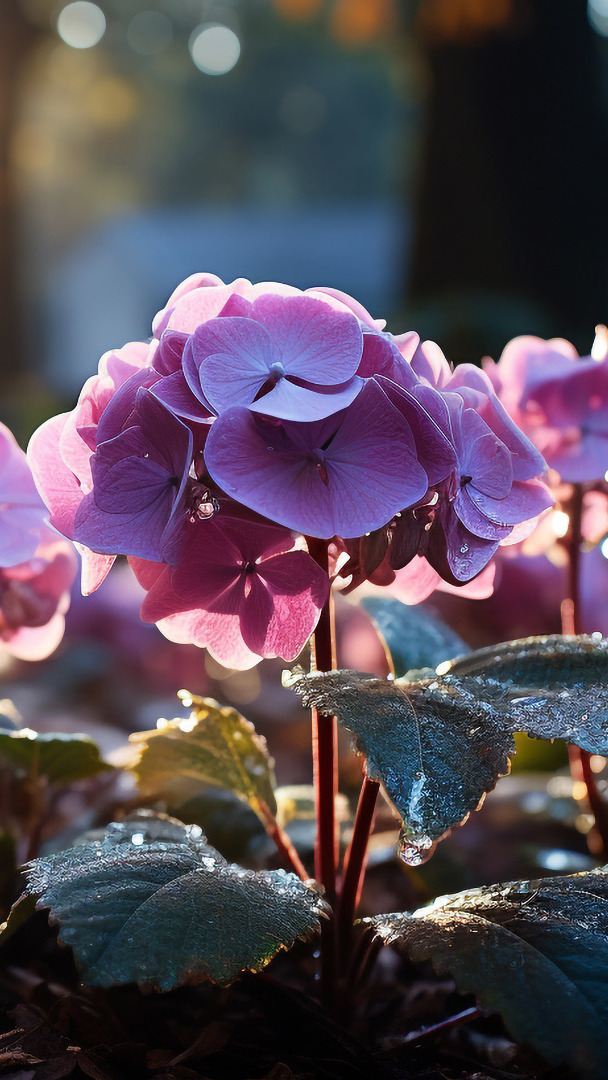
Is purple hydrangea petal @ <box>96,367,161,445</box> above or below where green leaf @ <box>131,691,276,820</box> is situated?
above

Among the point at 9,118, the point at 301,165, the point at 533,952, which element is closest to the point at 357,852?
the point at 533,952

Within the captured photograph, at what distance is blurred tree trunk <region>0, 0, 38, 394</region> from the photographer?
545cm

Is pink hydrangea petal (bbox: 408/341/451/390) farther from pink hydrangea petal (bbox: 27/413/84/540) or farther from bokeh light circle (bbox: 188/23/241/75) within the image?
bokeh light circle (bbox: 188/23/241/75)

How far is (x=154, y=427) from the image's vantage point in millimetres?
621

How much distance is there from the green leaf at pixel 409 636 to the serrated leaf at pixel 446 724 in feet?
0.60

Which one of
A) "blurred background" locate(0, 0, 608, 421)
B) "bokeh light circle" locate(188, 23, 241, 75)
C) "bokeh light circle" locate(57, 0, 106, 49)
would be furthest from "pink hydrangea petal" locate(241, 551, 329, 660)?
"bokeh light circle" locate(188, 23, 241, 75)

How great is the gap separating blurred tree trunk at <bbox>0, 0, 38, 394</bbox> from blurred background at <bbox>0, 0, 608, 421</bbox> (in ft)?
0.05

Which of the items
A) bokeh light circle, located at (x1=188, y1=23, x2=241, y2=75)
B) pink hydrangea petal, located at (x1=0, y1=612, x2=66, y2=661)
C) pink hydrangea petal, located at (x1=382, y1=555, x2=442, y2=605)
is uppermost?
bokeh light circle, located at (x1=188, y1=23, x2=241, y2=75)

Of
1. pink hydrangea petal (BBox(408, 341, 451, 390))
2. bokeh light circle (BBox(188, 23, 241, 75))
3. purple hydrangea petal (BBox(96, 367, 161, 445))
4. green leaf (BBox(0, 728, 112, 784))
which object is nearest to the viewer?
purple hydrangea petal (BBox(96, 367, 161, 445))

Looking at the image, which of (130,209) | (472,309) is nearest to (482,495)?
(472,309)

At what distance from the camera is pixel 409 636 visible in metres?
0.90

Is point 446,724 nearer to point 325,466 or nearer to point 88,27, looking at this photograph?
point 325,466

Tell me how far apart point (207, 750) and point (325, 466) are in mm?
342

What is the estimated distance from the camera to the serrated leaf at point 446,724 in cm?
54
